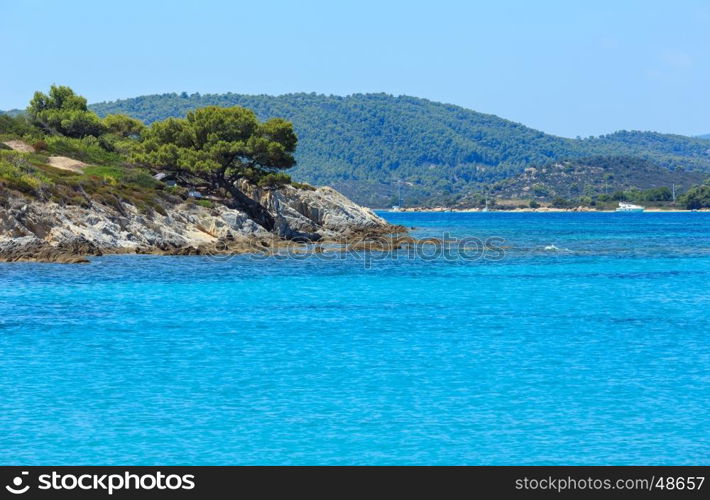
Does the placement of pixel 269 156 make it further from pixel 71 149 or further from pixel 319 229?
pixel 71 149

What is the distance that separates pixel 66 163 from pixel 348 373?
62863mm

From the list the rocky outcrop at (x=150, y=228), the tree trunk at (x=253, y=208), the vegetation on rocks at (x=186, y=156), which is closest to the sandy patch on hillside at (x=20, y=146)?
the vegetation on rocks at (x=186, y=156)

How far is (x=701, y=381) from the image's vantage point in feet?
69.2

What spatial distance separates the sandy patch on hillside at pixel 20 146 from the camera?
79912 mm

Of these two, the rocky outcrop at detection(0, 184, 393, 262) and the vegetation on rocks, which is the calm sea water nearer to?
the rocky outcrop at detection(0, 184, 393, 262)

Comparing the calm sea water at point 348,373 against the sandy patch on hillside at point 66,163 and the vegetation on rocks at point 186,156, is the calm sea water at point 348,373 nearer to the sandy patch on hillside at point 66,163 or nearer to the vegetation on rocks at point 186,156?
the vegetation on rocks at point 186,156

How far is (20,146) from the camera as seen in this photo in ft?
266

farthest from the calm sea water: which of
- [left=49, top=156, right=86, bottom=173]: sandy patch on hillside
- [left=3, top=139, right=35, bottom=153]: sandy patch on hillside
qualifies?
[left=3, top=139, right=35, bottom=153]: sandy patch on hillside

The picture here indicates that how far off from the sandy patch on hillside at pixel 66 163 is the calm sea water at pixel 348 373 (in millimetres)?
33913

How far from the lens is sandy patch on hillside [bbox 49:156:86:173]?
76469mm

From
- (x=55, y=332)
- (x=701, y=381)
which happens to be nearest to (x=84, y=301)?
(x=55, y=332)

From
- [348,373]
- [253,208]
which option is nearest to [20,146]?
[253,208]

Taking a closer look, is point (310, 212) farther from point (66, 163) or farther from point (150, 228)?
point (150, 228)
